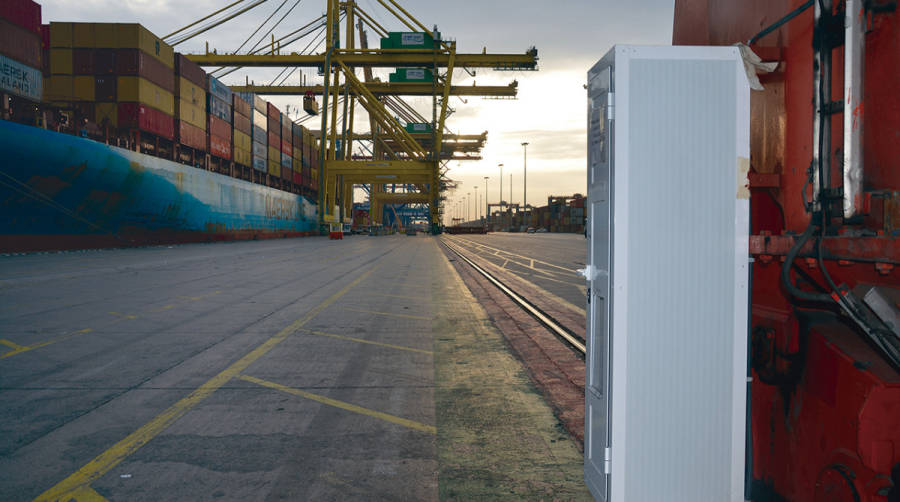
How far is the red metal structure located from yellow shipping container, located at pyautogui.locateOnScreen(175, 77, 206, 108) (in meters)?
37.3

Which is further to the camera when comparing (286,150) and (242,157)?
(286,150)

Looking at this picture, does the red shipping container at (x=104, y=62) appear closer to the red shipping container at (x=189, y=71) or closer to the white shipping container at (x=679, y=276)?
the red shipping container at (x=189, y=71)

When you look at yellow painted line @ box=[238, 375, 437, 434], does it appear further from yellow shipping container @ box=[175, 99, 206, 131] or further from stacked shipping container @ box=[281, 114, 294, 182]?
stacked shipping container @ box=[281, 114, 294, 182]

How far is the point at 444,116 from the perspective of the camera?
1849 inches

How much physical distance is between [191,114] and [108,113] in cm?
656

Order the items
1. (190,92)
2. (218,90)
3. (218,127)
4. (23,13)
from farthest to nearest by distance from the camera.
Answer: (218,90)
(218,127)
(190,92)
(23,13)

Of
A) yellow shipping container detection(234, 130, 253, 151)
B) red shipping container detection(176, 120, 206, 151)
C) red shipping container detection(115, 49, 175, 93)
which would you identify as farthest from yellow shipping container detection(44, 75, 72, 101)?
yellow shipping container detection(234, 130, 253, 151)

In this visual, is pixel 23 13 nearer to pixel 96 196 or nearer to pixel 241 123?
pixel 96 196

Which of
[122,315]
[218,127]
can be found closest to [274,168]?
[218,127]

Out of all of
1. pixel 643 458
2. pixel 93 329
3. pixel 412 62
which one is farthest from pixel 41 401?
pixel 412 62

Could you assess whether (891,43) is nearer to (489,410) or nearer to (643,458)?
(643,458)

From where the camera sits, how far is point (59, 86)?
28.8m

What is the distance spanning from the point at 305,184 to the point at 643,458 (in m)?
63.0

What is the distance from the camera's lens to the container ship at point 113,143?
21.4 metres
